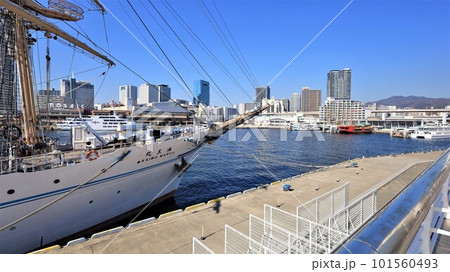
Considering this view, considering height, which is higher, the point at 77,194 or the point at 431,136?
the point at 77,194

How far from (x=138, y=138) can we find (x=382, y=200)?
13.7 metres

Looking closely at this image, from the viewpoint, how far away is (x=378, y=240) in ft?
4.00

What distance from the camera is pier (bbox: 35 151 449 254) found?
7344 millimetres

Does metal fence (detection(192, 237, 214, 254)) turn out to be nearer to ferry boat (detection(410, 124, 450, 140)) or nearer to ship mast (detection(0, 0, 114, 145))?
ship mast (detection(0, 0, 114, 145))

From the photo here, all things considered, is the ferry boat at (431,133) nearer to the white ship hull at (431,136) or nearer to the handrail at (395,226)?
the white ship hull at (431,136)

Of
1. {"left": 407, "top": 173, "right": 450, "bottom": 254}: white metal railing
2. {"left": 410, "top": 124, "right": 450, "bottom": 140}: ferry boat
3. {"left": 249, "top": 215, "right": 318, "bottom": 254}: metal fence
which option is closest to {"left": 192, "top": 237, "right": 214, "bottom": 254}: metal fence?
{"left": 249, "top": 215, "right": 318, "bottom": 254}: metal fence

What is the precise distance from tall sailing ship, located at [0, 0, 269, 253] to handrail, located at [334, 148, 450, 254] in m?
7.92

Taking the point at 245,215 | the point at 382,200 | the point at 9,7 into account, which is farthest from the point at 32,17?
the point at 382,200

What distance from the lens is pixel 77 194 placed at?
31.2 ft

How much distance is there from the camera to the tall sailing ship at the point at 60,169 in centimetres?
819

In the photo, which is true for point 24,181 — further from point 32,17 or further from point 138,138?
point 32,17

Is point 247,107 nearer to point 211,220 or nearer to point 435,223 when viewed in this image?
point 211,220

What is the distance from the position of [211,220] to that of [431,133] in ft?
278

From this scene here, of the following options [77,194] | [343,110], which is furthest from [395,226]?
[343,110]
